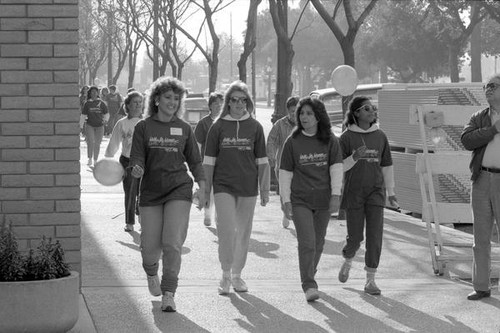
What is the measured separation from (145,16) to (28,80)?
1867 inches

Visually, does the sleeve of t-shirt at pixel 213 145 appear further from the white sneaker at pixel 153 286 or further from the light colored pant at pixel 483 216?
the light colored pant at pixel 483 216

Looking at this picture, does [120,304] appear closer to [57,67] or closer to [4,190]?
[4,190]

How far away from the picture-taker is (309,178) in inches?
356

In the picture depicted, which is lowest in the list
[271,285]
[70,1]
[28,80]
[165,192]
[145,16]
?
[271,285]

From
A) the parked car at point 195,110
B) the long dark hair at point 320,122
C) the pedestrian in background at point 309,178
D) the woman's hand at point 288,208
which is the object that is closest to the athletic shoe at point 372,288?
the pedestrian in background at point 309,178

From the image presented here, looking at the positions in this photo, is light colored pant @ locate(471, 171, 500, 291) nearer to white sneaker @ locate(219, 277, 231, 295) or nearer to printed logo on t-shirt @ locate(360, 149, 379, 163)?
printed logo on t-shirt @ locate(360, 149, 379, 163)

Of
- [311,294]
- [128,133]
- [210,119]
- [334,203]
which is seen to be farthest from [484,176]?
[128,133]

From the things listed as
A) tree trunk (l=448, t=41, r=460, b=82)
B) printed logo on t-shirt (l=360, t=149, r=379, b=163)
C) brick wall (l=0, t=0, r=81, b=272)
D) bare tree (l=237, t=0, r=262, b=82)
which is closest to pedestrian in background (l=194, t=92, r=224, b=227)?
printed logo on t-shirt (l=360, t=149, r=379, b=163)

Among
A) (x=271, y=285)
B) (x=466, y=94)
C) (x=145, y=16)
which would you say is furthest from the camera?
(x=145, y=16)

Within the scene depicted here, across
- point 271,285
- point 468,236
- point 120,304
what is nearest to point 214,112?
point 468,236

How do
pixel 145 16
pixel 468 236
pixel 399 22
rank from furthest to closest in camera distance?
1. pixel 399 22
2. pixel 145 16
3. pixel 468 236

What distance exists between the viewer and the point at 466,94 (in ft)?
48.6

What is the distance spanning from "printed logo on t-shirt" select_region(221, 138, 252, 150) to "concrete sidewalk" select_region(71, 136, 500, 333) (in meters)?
1.16

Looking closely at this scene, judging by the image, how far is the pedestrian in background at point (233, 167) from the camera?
370 inches
